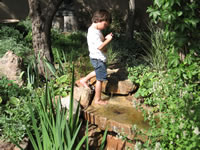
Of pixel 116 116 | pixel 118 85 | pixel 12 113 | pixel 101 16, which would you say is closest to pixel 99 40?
pixel 101 16

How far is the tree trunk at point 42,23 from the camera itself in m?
4.38

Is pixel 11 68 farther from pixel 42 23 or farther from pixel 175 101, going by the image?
pixel 175 101

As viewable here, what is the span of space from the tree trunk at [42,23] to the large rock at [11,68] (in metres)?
0.50

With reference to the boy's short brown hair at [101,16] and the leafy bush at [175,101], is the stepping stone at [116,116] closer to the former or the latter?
the leafy bush at [175,101]

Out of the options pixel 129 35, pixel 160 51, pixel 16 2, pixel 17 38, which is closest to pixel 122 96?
pixel 160 51

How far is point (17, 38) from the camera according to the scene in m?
6.93

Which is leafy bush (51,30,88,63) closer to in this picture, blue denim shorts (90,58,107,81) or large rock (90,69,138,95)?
large rock (90,69,138,95)

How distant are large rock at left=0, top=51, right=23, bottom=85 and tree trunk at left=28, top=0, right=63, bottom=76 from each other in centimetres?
50

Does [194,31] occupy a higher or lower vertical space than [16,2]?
lower

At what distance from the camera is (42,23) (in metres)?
4.45

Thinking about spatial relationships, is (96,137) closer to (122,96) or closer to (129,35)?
(122,96)

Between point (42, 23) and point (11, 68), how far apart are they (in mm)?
1161

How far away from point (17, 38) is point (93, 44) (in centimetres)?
438

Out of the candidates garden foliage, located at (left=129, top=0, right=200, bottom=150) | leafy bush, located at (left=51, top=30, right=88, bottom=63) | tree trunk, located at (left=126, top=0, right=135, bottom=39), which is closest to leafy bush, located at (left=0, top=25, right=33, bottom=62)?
leafy bush, located at (left=51, top=30, right=88, bottom=63)
